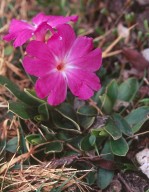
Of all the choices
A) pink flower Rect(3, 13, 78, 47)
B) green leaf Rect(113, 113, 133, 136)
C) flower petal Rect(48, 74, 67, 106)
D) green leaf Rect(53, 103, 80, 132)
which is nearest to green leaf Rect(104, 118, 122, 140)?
green leaf Rect(113, 113, 133, 136)

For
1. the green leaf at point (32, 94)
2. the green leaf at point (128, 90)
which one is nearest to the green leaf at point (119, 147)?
the green leaf at point (128, 90)

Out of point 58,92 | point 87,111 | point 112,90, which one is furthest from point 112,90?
point 58,92

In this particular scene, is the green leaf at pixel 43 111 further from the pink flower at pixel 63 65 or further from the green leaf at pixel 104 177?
the green leaf at pixel 104 177

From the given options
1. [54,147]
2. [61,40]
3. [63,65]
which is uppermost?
[61,40]

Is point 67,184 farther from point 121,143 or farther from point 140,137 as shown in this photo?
point 140,137

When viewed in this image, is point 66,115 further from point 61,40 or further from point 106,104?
point 61,40

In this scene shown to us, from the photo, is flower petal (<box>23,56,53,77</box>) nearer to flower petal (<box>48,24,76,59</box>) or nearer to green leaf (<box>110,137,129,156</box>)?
flower petal (<box>48,24,76,59</box>)

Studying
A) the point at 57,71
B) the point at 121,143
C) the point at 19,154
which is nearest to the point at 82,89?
the point at 57,71
